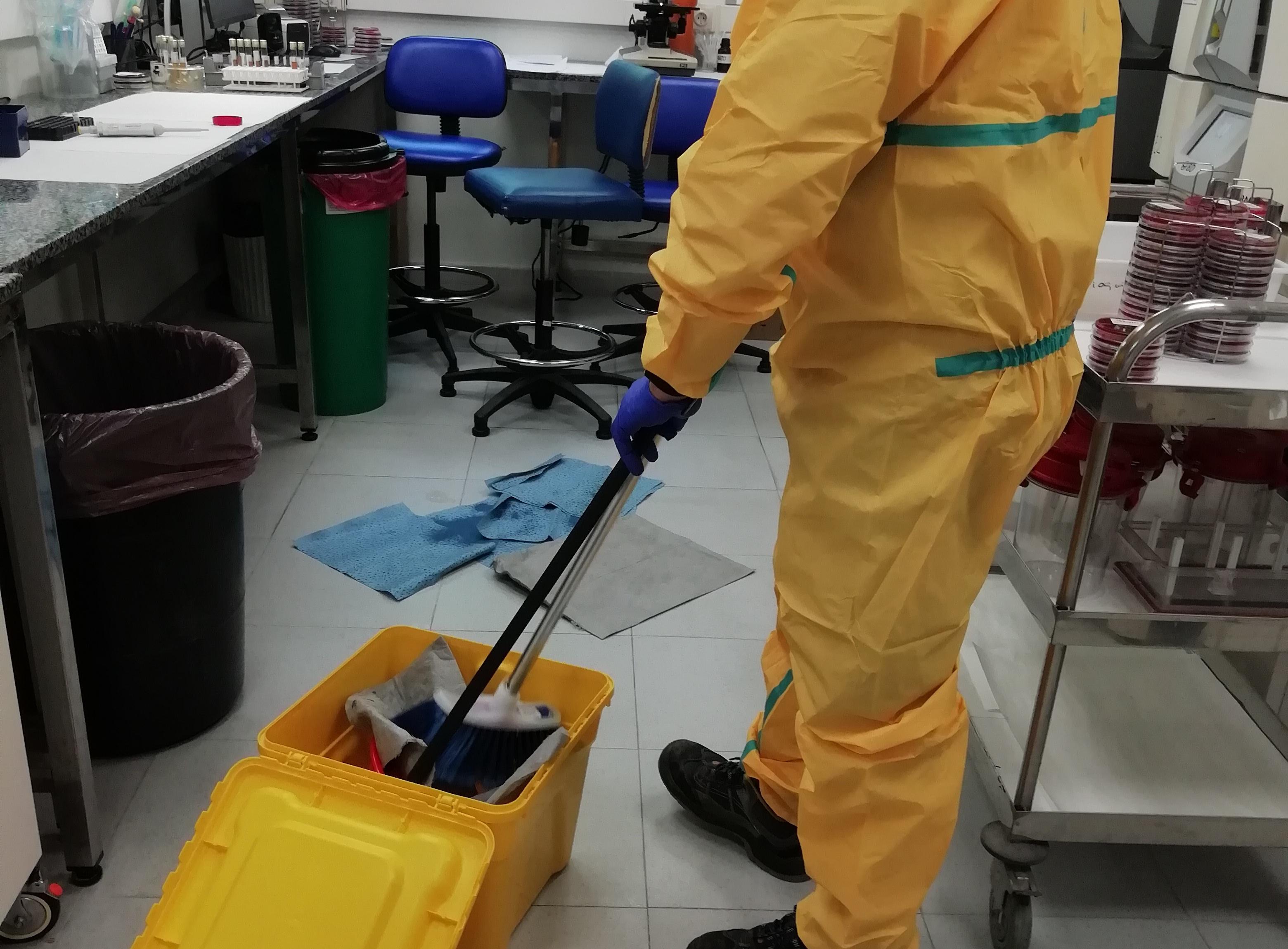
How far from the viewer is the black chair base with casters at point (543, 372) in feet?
9.77

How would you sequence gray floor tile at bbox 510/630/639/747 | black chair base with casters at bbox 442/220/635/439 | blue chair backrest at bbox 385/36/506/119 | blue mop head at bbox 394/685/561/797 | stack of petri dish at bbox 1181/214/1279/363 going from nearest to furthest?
stack of petri dish at bbox 1181/214/1279/363
blue mop head at bbox 394/685/561/797
gray floor tile at bbox 510/630/639/747
black chair base with casters at bbox 442/220/635/439
blue chair backrest at bbox 385/36/506/119

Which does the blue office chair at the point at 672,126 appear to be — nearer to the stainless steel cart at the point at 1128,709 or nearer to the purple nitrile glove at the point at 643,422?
the stainless steel cart at the point at 1128,709

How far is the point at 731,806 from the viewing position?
1.59m

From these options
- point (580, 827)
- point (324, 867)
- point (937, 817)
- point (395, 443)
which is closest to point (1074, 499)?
point (937, 817)

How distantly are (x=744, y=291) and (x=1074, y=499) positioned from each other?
768 millimetres

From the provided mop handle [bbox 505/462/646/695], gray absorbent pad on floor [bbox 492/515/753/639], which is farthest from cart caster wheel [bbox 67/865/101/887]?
gray absorbent pad on floor [bbox 492/515/753/639]

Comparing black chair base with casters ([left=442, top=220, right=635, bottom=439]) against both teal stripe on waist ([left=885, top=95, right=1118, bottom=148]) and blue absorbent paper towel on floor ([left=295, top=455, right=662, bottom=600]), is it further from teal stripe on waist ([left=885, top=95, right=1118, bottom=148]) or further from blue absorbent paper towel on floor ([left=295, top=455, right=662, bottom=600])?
teal stripe on waist ([left=885, top=95, right=1118, bottom=148])

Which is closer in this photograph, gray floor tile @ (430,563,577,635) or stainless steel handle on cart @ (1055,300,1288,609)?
stainless steel handle on cart @ (1055,300,1288,609)

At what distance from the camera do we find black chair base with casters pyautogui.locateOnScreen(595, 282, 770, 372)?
340cm

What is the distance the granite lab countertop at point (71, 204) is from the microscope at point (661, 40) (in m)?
1.84

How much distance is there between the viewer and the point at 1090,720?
5.38 ft

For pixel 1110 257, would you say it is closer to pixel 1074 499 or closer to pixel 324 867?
pixel 1074 499

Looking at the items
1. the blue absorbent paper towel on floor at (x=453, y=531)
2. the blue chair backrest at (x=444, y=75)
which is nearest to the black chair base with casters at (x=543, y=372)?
the blue absorbent paper towel on floor at (x=453, y=531)

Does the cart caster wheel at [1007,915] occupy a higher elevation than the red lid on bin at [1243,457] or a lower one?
lower
